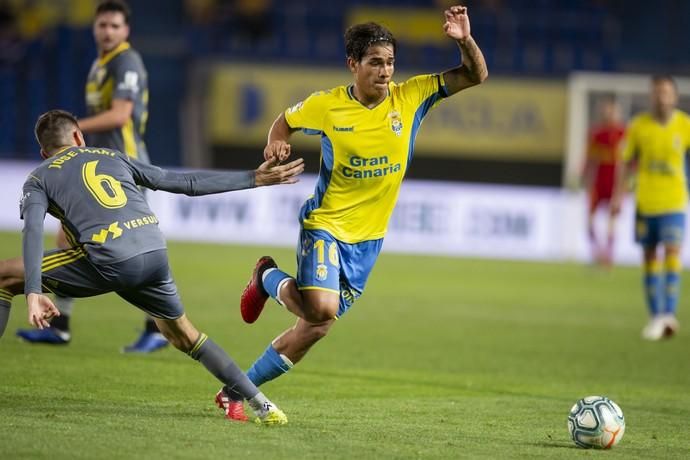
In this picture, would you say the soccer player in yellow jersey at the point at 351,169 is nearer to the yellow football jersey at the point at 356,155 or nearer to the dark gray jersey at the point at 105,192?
the yellow football jersey at the point at 356,155

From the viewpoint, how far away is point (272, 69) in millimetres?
24562

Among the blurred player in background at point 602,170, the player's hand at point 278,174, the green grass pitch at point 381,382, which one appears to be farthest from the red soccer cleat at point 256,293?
the blurred player in background at point 602,170

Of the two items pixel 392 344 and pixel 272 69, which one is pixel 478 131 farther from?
pixel 392 344

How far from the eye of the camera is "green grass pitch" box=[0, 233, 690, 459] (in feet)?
19.5

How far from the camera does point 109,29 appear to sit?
9305mm

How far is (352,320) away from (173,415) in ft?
20.0

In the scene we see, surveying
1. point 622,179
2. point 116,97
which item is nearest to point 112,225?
point 116,97

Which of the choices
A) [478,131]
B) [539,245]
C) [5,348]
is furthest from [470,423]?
[478,131]

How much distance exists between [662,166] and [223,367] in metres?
7.11

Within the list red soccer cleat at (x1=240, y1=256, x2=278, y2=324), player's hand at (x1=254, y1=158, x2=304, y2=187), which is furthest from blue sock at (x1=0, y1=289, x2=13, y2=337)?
player's hand at (x1=254, y1=158, x2=304, y2=187)

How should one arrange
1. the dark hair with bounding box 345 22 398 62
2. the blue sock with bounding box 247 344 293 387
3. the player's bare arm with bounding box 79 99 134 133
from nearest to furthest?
1. the dark hair with bounding box 345 22 398 62
2. the blue sock with bounding box 247 344 293 387
3. the player's bare arm with bounding box 79 99 134 133

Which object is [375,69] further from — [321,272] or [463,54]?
[321,272]

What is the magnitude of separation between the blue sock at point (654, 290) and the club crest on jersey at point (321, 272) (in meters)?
6.37

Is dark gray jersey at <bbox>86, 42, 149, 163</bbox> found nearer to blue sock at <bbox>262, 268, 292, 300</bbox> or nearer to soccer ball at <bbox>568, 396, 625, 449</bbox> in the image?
blue sock at <bbox>262, 268, 292, 300</bbox>
